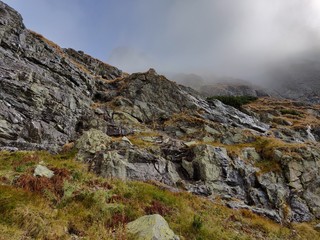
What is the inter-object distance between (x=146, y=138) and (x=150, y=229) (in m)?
21.1

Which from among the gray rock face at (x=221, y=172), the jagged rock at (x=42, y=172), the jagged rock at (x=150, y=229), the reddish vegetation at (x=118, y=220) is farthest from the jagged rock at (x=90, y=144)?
the jagged rock at (x=150, y=229)

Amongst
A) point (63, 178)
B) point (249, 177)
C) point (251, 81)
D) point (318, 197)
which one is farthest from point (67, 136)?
point (251, 81)

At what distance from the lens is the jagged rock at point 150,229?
8.25 metres

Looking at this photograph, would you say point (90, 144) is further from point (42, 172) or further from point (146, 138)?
point (42, 172)

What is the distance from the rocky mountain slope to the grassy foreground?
446 cm

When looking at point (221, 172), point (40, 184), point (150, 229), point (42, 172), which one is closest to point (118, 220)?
point (150, 229)

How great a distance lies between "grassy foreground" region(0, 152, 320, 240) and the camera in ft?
25.6

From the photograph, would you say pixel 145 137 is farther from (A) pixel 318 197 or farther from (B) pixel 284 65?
(B) pixel 284 65

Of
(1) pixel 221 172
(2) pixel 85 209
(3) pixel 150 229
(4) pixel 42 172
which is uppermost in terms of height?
(1) pixel 221 172

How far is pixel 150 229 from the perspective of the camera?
8.48 metres

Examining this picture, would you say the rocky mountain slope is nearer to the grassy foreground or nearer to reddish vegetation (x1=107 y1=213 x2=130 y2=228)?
the grassy foreground

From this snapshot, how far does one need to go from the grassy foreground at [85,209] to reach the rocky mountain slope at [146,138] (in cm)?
446

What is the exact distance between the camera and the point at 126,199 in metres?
12.1

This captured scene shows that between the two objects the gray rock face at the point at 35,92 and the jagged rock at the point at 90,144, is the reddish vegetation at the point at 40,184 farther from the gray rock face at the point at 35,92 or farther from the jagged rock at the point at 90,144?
the gray rock face at the point at 35,92
